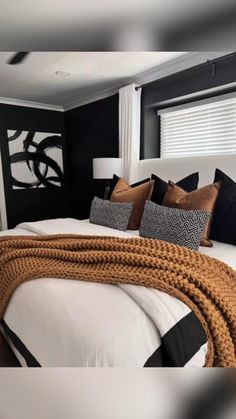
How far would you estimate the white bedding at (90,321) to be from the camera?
2.56 feet

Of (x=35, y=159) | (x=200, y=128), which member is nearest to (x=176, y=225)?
(x=200, y=128)

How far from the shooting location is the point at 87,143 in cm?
418

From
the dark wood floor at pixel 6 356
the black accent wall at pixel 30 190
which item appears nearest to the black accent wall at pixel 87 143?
the black accent wall at pixel 30 190

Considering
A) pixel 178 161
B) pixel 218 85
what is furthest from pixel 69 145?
pixel 218 85

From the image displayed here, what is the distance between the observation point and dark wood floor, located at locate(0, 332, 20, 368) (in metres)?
1.19

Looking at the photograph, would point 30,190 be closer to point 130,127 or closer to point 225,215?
point 130,127

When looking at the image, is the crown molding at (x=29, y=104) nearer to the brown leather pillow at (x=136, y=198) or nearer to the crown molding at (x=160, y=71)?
the crown molding at (x=160, y=71)

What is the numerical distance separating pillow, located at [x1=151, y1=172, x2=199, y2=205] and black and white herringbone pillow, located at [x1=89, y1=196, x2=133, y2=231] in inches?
9.7

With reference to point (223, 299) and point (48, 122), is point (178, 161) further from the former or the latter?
point (48, 122)

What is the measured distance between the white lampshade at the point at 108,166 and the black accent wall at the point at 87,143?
533mm

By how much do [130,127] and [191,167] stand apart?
104 cm

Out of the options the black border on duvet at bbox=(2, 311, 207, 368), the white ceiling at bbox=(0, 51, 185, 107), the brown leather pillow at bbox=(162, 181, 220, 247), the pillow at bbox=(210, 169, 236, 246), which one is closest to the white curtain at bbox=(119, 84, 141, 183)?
the white ceiling at bbox=(0, 51, 185, 107)

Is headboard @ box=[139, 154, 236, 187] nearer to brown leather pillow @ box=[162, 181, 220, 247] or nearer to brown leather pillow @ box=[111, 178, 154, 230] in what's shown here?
brown leather pillow @ box=[111, 178, 154, 230]

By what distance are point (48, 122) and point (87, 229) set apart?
3.03 meters
